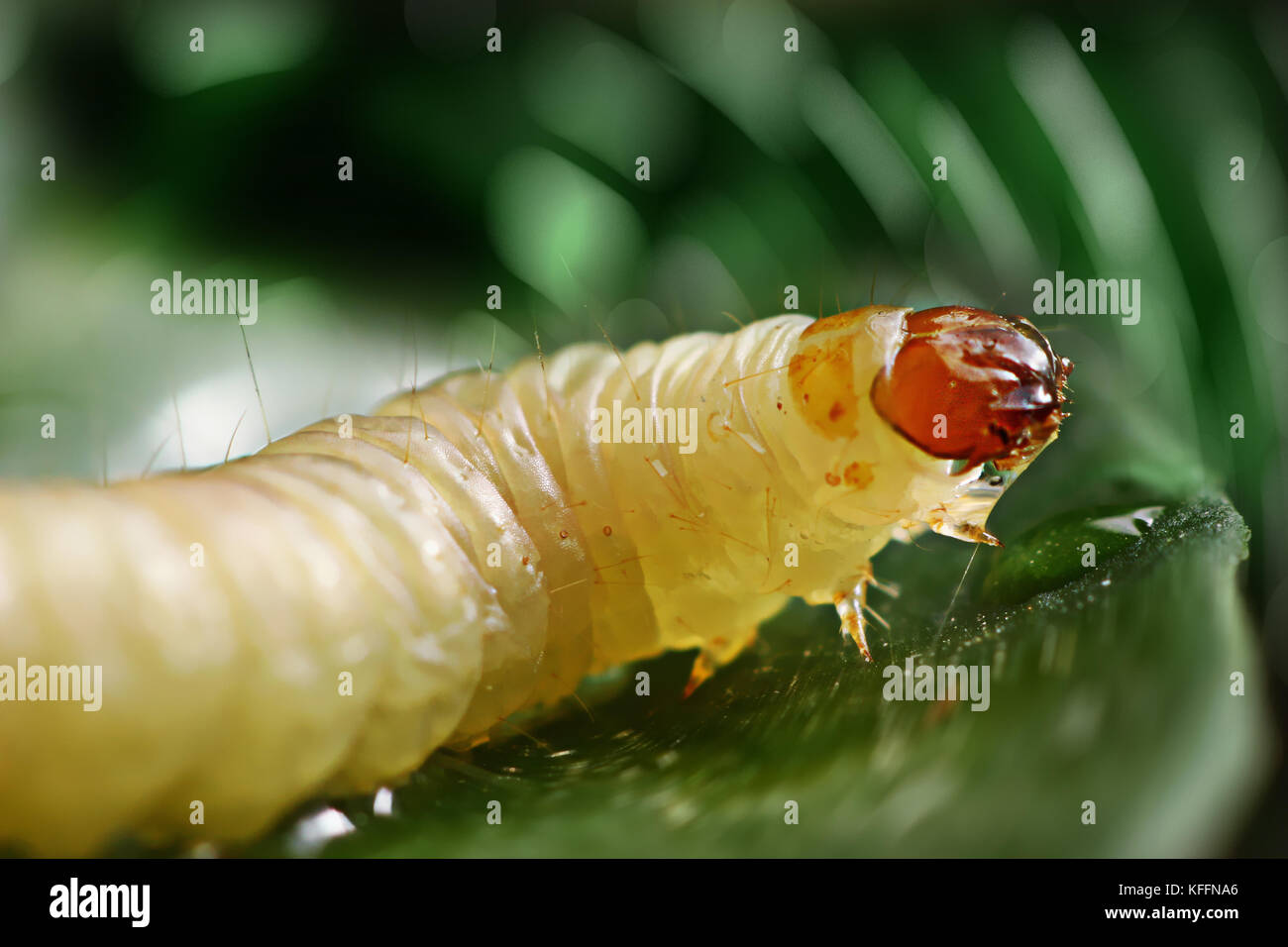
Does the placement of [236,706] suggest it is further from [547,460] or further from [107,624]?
[547,460]

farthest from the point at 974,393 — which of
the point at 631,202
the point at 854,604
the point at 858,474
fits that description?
the point at 631,202

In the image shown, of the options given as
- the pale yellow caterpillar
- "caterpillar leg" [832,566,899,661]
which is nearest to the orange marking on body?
the pale yellow caterpillar

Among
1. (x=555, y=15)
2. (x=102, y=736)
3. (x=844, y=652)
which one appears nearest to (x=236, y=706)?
(x=102, y=736)

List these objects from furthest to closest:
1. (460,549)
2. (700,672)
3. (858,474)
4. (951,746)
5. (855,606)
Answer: (700,672) < (855,606) < (858,474) < (460,549) < (951,746)

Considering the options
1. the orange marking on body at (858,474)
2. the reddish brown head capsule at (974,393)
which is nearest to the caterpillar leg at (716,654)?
the orange marking on body at (858,474)

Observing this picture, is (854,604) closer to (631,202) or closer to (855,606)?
(855,606)

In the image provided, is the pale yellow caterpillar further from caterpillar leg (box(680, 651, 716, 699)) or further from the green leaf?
the green leaf
